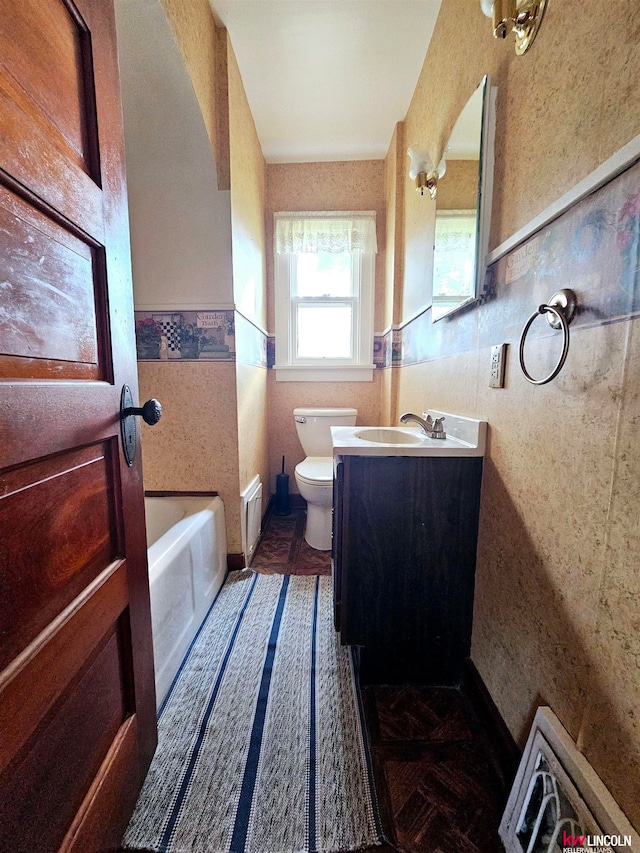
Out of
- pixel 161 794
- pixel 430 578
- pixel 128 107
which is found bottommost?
pixel 161 794

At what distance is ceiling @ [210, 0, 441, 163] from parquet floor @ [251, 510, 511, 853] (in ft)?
8.84

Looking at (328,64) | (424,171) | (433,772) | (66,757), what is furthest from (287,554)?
(328,64)

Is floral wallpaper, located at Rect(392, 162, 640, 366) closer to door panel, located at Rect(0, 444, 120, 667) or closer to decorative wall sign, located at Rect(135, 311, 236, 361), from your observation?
door panel, located at Rect(0, 444, 120, 667)

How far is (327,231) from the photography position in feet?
7.93

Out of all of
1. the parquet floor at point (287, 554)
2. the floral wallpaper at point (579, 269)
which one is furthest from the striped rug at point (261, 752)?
the floral wallpaper at point (579, 269)

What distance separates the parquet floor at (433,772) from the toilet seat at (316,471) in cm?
A: 95

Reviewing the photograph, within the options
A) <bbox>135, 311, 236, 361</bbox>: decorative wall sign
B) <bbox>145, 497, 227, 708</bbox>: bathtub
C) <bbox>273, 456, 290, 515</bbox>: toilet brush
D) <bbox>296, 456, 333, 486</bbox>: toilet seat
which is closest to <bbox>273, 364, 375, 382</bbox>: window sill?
<bbox>296, 456, 333, 486</bbox>: toilet seat

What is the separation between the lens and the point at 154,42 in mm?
1119

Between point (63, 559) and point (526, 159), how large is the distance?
1335 mm

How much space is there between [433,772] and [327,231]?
2827 mm

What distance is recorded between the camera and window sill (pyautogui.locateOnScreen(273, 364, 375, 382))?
2.57m

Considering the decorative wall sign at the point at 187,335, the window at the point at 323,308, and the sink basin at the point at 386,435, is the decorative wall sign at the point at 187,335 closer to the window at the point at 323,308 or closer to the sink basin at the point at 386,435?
the sink basin at the point at 386,435

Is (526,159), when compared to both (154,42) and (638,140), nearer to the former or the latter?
(638,140)

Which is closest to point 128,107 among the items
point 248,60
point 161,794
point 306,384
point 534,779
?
point 248,60
